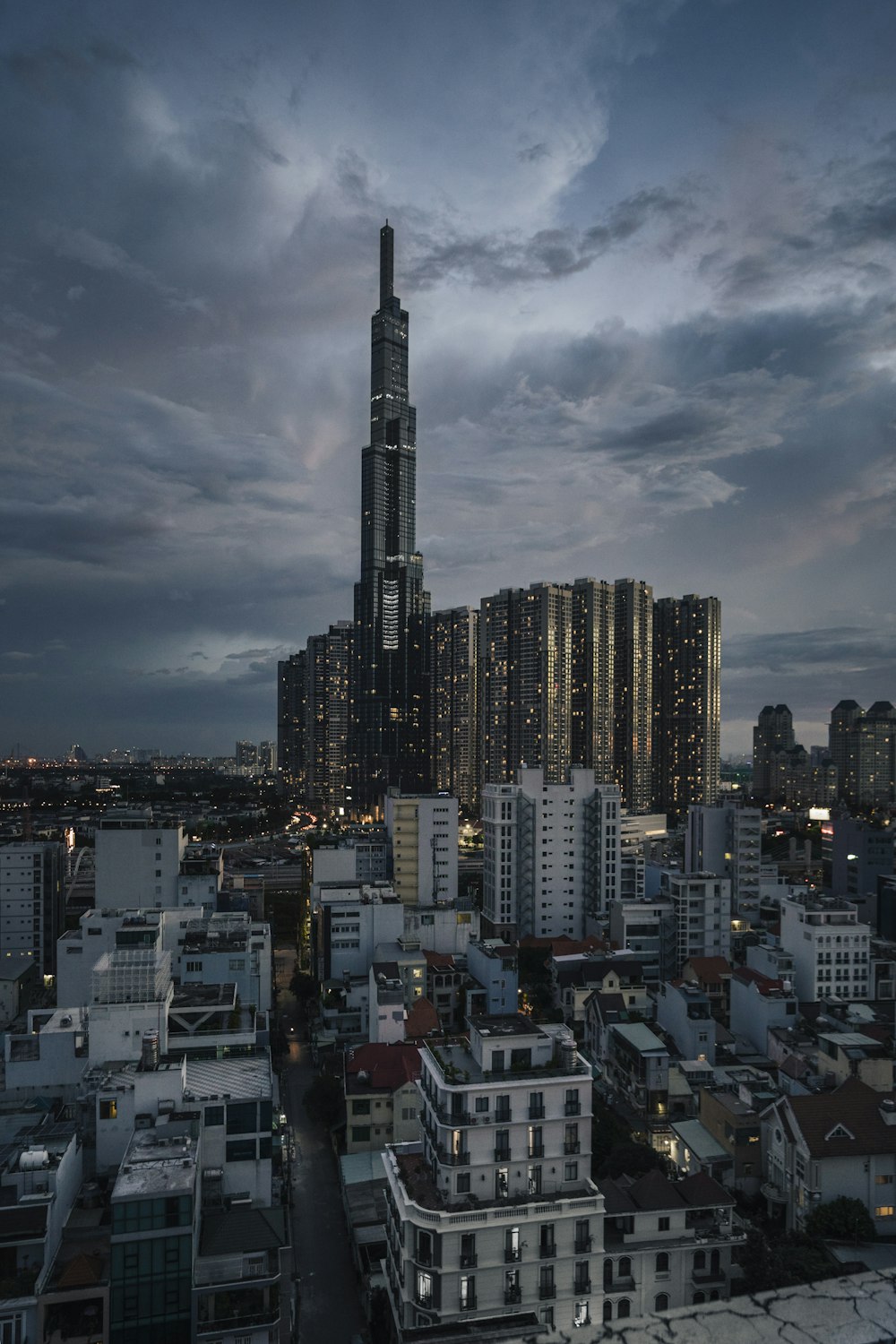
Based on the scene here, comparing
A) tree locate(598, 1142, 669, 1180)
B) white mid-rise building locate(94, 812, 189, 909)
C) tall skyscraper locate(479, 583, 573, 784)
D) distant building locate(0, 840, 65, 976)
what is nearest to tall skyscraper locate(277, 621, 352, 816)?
tall skyscraper locate(479, 583, 573, 784)

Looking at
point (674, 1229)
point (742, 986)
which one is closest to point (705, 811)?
point (742, 986)

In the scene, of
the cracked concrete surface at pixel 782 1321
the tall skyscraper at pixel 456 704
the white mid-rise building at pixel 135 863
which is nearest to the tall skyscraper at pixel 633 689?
the tall skyscraper at pixel 456 704

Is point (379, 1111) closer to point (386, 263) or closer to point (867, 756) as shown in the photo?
A: point (867, 756)

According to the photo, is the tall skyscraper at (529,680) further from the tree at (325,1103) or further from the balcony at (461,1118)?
the balcony at (461,1118)

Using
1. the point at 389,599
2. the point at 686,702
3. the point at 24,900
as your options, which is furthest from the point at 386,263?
the point at 24,900

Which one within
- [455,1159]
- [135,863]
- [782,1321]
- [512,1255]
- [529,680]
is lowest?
[512,1255]

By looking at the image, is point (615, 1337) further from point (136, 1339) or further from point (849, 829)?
point (849, 829)
